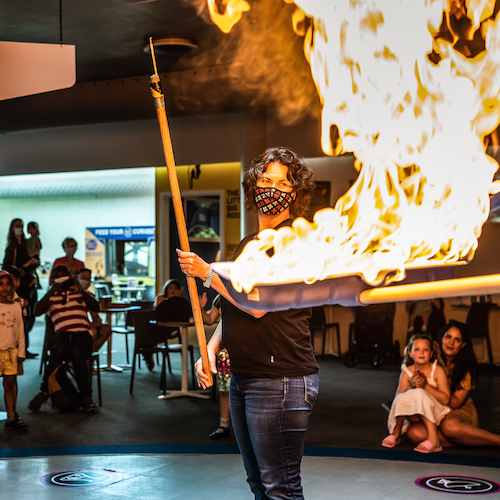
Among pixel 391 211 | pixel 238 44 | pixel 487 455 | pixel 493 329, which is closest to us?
pixel 391 211

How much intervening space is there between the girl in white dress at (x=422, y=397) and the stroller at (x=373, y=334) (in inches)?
154

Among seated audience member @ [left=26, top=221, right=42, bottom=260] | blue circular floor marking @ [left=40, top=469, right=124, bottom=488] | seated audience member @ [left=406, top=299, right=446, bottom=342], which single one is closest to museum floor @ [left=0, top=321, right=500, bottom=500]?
blue circular floor marking @ [left=40, top=469, right=124, bottom=488]

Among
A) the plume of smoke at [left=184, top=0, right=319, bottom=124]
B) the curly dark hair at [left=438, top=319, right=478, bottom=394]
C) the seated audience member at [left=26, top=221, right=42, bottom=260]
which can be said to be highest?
the plume of smoke at [left=184, top=0, right=319, bottom=124]

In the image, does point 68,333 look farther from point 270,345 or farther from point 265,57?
point 270,345

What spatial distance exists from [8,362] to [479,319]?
237 inches

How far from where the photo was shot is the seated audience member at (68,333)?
6.30m

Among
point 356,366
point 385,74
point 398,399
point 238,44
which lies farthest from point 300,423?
point 356,366

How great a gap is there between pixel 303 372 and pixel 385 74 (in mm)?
1278

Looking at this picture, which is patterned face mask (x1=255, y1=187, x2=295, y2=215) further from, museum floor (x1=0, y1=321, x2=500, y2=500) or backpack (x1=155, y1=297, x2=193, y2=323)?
backpack (x1=155, y1=297, x2=193, y2=323)

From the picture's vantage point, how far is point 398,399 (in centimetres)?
502

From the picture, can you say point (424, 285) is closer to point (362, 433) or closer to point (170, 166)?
point (170, 166)

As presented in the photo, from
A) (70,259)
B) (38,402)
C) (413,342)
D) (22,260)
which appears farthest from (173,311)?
(22,260)

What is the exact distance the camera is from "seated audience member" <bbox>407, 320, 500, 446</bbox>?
4.95 meters

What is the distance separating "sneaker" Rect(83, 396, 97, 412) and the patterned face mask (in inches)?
185
